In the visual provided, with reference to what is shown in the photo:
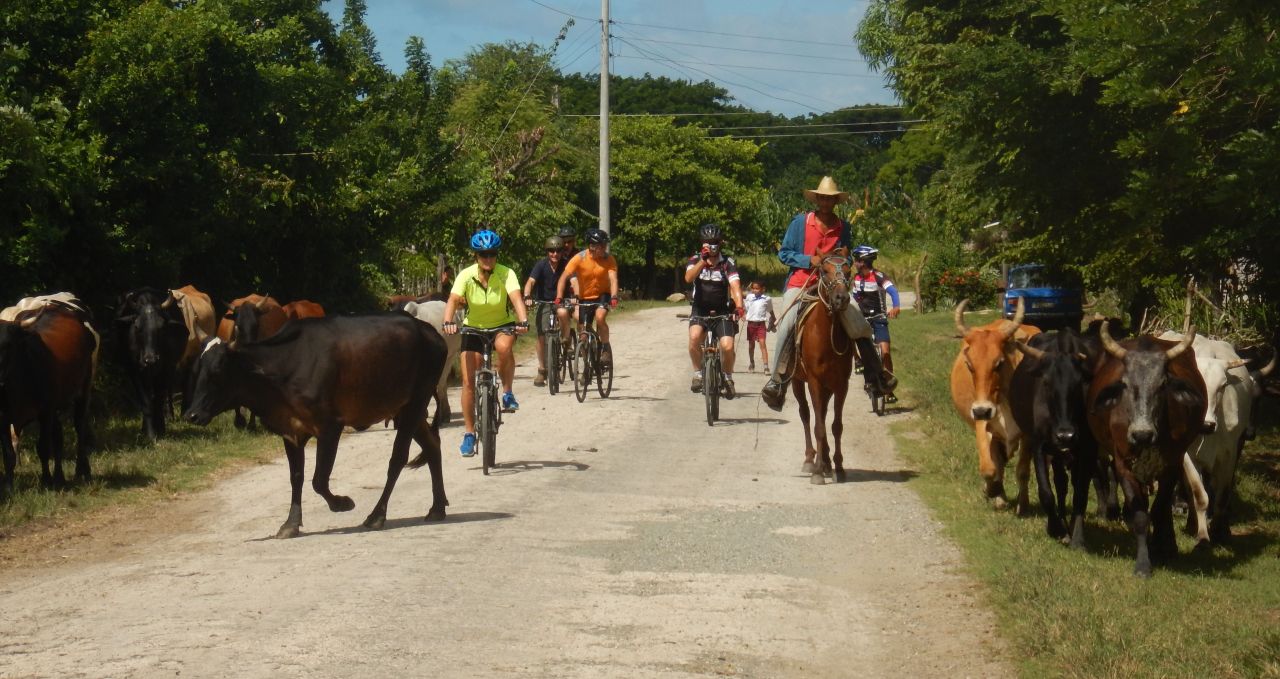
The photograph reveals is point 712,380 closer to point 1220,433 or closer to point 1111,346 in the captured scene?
point 1220,433

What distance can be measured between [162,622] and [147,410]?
31.4 ft

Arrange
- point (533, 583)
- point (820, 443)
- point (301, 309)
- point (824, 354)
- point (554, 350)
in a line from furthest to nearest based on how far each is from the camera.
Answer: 1. point (554, 350)
2. point (301, 309)
3. point (824, 354)
4. point (820, 443)
5. point (533, 583)

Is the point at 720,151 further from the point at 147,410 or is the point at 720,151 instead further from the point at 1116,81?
the point at 1116,81

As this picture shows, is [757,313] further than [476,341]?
Yes

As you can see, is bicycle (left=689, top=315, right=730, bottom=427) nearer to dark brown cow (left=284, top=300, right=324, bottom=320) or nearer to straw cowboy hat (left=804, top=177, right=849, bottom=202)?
straw cowboy hat (left=804, top=177, right=849, bottom=202)

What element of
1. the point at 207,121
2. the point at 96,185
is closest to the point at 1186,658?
the point at 96,185

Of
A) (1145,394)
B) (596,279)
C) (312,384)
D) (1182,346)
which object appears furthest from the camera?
(596,279)

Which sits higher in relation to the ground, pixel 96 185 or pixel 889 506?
pixel 96 185

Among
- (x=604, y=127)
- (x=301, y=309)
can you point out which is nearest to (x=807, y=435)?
(x=301, y=309)

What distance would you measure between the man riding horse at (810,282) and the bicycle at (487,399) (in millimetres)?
2515

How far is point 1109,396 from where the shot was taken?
9938mm

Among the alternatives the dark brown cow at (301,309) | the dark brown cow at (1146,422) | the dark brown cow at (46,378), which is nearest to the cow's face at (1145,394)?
the dark brown cow at (1146,422)

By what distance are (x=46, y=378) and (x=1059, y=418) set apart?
9.16m

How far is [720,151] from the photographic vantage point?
218ft
